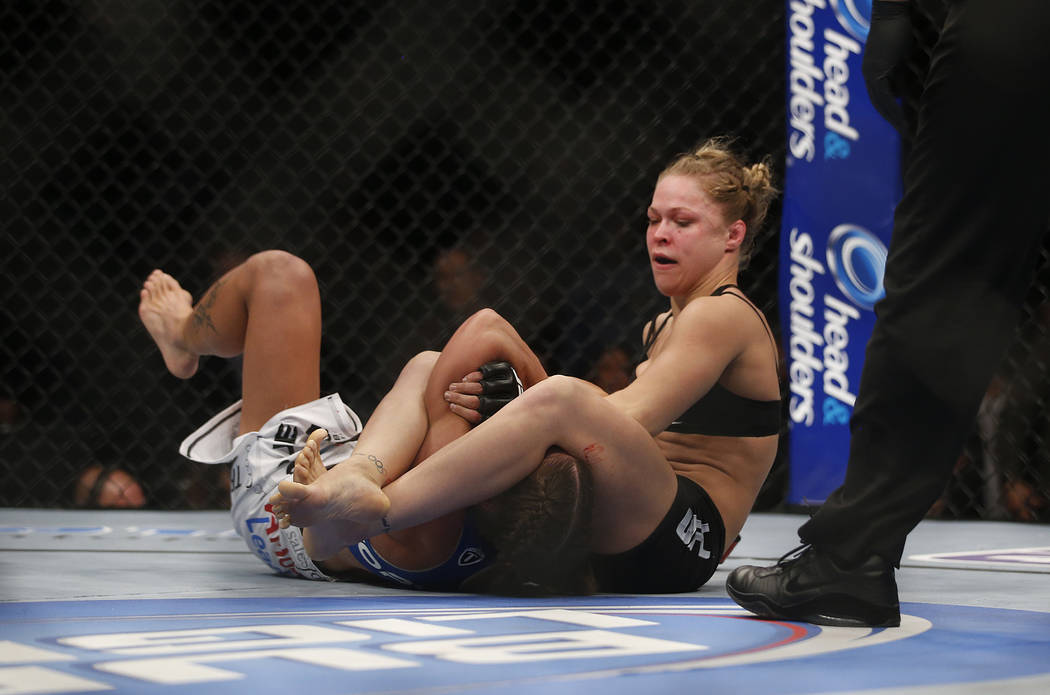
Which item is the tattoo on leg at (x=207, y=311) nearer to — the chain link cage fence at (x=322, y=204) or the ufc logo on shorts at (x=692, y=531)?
the ufc logo on shorts at (x=692, y=531)

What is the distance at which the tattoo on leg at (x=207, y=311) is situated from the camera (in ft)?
5.39

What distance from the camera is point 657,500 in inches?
50.0

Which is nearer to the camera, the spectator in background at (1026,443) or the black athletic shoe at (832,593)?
the black athletic shoe at (832,593)

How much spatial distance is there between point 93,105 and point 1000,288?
2786mm

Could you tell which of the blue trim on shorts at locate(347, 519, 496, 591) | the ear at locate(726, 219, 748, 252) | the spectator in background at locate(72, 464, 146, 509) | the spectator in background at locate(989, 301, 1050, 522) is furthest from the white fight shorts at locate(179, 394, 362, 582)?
the spectator in background at locate(989, 301, 1050, 522)

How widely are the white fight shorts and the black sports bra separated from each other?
43 cm

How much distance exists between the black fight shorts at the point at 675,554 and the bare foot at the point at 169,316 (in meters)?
0.75


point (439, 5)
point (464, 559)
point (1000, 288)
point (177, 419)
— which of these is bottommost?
point (177, 419)

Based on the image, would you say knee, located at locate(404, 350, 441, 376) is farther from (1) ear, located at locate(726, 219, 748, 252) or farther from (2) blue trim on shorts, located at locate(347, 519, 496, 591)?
(1) ear, located at locate(726, 219, 748, 252)

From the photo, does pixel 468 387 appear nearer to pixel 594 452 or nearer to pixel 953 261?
pixel 594 452

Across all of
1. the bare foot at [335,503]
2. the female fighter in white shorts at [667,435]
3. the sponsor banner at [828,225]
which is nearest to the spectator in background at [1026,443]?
the sponsor banner at [828,225]

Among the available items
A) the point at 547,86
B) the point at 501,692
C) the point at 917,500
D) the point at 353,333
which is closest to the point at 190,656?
the point at 501,692

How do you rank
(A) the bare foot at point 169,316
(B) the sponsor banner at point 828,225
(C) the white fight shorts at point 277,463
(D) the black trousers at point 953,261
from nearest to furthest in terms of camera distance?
1. (D) the black trousers at point 953,261
2. (C) the white fight shorts at point 277,463
3. (A) the bare foot at point 169,316
4. (B) the sponsor banner at point 828,225

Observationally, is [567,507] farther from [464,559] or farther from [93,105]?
[93,105]
